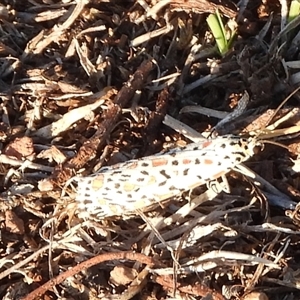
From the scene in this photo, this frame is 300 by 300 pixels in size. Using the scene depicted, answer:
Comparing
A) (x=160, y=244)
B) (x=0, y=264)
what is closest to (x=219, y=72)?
(x=160, y=244)

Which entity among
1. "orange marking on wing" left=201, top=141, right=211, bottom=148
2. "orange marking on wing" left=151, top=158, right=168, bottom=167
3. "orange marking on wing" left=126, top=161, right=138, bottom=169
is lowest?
"orange marking on wing" left=126, top=161, right=138, bottom=169

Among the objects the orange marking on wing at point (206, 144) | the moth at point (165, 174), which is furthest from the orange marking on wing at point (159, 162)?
the orange marking on wing at point (206, 144)

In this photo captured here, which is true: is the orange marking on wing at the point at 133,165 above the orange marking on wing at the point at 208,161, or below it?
below

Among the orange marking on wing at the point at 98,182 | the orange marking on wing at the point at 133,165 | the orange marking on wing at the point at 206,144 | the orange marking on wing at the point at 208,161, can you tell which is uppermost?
the orange marking on wing at the point at 206,144

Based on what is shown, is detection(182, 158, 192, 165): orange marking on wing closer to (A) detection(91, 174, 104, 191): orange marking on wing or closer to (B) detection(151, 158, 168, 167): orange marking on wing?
(B) detection(151, 158, 168, 167): orange marking on wing

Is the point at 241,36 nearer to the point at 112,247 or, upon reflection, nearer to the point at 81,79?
the point at 81,79

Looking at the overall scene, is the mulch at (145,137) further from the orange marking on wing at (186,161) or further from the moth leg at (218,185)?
the orange marking on wing at (186,161)

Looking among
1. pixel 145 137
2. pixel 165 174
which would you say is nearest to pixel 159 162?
pixel 165 174

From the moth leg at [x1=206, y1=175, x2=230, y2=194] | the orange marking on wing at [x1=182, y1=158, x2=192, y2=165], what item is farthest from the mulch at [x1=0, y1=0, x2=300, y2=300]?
the orange marking on wing at [x1=182, y1=158, x2=192, y2=165]

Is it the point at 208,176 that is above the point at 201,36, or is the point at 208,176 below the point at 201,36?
below
